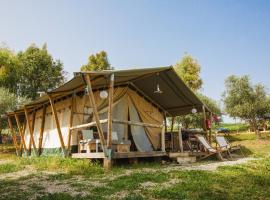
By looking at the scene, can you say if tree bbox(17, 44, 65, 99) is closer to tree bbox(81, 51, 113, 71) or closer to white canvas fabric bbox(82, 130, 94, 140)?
tree bbox(81, 51, 113, 71)

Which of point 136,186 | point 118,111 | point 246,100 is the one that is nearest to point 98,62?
point 246,100

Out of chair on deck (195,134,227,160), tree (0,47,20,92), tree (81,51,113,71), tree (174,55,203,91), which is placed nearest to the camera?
chair on deck (195,134,227,160)

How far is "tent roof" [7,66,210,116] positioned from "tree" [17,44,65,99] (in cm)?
1936

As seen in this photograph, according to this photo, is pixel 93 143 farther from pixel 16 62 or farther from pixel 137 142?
pixel 16 62

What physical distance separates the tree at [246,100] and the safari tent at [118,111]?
650 inches

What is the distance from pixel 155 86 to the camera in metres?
14.6

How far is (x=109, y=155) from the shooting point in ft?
31.9

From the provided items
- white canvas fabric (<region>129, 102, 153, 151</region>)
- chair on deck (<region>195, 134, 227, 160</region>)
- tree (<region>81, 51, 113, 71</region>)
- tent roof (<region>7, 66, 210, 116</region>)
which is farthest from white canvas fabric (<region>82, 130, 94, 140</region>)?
tree (<region>81, 51, 113, 71</region>)

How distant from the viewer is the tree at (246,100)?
30.9 m

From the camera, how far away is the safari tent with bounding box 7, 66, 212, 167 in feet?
38.9

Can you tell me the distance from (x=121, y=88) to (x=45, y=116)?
535 cm

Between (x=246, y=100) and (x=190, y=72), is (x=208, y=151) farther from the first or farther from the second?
(x=190, y=72)

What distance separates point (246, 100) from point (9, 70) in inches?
1006

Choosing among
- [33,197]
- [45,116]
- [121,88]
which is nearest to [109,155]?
[33,197]
